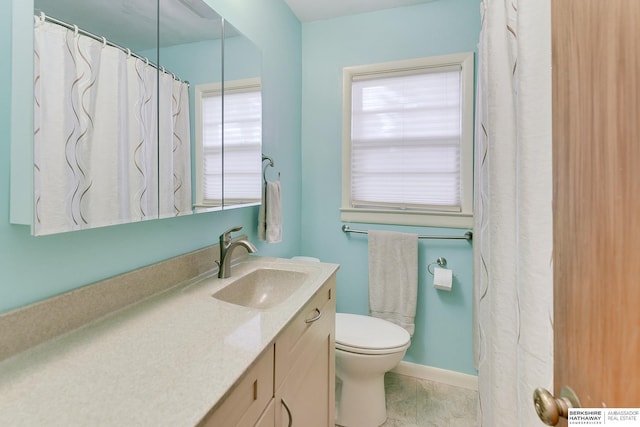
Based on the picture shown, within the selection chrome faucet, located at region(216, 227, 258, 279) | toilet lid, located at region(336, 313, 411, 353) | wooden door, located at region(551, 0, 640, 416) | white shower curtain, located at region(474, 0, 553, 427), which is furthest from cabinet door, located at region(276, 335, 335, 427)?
wooden door, located at region(551, 0, 640, 416)

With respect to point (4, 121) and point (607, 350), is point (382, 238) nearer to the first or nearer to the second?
point (607, 350)

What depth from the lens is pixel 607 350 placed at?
15.9 inches

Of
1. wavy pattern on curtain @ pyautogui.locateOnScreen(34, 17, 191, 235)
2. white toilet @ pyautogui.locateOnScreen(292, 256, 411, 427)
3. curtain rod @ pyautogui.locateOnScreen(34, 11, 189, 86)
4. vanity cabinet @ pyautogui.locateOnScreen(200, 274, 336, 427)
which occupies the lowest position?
white toilet @ pyautogui.locateOnScreen(292, 256, 411, 427)

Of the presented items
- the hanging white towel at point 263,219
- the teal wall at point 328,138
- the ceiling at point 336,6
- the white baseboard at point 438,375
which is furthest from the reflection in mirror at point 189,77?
the white baseboard at point 438,375


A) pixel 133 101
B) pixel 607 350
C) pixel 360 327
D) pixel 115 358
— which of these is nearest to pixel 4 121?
pixel 133 101

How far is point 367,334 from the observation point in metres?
1.73

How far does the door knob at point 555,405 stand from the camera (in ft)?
1.55

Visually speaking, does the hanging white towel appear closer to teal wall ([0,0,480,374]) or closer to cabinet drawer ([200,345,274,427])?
teal wall ([0,0,480,374])

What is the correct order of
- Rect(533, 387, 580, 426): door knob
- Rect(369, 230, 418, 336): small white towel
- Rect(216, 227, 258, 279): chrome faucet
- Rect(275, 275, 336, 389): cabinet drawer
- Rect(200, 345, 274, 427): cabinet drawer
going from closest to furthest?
Rect(533, 387, 580, 426): door knob, Rect(200, 345, 274, 427): cabinet drawer, Rect(275, 275, 336, 389): cabinet drawer, Rect(216, 227, 258, 279): chrome faucet, Rect(369, 230, 418, 336): small white towel

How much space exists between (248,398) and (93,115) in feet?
2.85

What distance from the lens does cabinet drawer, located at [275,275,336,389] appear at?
91 centimetres

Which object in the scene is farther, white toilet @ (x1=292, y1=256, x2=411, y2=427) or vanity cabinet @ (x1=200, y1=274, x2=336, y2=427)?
white toilet @ (x1=292, y1=256, x2=411, y2=427)

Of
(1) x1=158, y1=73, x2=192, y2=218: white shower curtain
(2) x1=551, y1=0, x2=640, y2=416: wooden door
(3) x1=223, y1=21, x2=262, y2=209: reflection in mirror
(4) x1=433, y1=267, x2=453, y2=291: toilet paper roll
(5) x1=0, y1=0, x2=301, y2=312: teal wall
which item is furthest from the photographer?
(4) x1=433, y1=267, x2=453, y2=291: toilet paper roll

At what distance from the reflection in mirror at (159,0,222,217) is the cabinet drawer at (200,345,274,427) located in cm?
68
